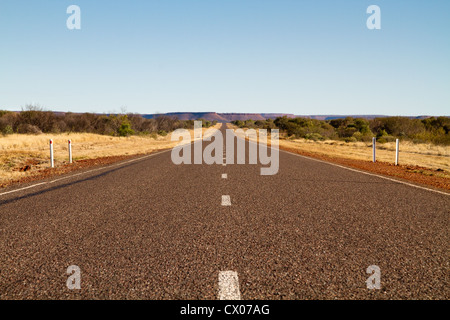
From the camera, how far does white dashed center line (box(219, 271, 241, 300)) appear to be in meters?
3.19

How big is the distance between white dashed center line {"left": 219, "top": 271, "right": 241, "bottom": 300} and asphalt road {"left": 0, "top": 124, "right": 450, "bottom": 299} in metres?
0.05

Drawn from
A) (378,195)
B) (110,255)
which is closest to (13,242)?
(110,255)

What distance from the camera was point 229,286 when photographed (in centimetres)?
338

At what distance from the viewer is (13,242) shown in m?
4.75

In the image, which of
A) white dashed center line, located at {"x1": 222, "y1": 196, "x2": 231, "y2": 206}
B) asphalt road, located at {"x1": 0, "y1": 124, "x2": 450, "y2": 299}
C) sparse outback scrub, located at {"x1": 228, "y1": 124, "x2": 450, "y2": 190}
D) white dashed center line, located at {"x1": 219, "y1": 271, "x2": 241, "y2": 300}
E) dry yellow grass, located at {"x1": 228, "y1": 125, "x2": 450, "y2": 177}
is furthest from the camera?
dry yellow grass, located at {"x1": 228, "y1": 125, "x2": 450, "y2": 177}

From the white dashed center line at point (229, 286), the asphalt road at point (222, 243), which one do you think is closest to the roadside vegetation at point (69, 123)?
the asphalt road at point (222, 243)

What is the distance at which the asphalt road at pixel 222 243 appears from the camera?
340cm

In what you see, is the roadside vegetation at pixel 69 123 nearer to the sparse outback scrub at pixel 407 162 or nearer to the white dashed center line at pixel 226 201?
the sparse outback scrub at pixel 407 162

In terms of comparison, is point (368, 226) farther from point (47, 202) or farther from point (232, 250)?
point (47, 202)

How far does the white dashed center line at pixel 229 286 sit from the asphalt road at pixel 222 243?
51 mm

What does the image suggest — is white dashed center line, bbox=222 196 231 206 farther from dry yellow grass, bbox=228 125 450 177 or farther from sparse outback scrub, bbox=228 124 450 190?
dry yellow grass, bbox=228 125 450 177

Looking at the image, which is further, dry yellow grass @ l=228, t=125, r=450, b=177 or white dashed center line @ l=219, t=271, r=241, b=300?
dry yellow grass @ l=228, t=125, r=450, b=177

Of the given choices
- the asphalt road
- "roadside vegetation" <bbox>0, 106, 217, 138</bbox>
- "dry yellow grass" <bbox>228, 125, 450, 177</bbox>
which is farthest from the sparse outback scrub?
"roadside vegetation" <bbox>0, 106, 217, 138</bbox>
